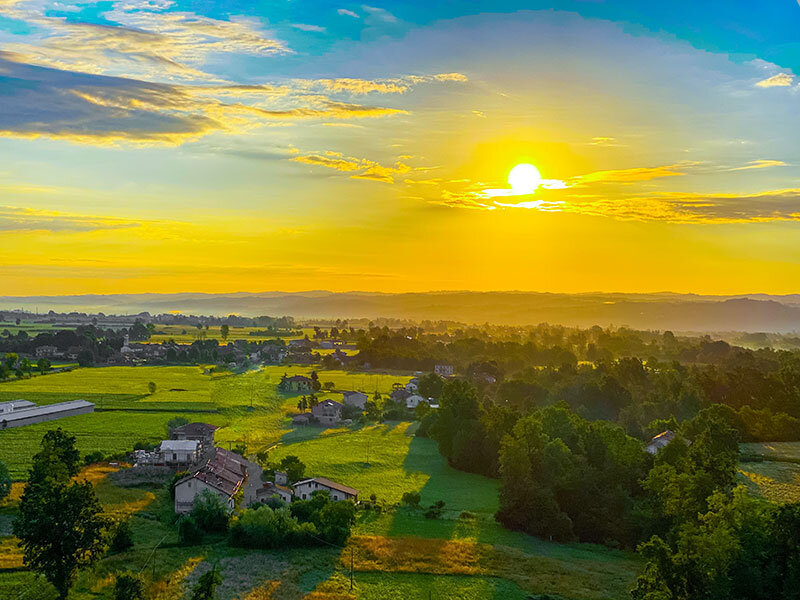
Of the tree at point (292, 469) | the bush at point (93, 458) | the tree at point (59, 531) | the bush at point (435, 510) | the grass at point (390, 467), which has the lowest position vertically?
the grass at point (390, 467)

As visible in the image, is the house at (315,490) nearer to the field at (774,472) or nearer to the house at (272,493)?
the house at (272,493)

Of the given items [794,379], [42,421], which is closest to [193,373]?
[42,421]

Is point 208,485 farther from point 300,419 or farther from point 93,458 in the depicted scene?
point 300,419

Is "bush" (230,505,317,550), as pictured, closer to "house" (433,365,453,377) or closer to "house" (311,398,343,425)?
"house" (311,398,343,425)

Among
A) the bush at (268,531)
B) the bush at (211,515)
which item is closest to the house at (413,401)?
the bush at (268,531)

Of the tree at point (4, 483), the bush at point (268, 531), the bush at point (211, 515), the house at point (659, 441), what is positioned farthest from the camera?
the house at point (659, 441)

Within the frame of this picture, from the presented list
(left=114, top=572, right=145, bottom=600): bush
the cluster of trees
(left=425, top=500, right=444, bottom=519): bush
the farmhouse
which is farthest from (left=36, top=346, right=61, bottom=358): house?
(left=114, top=572, right=145, bottom=600): bush

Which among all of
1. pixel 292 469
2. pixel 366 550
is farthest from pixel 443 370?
pixel 366 550
